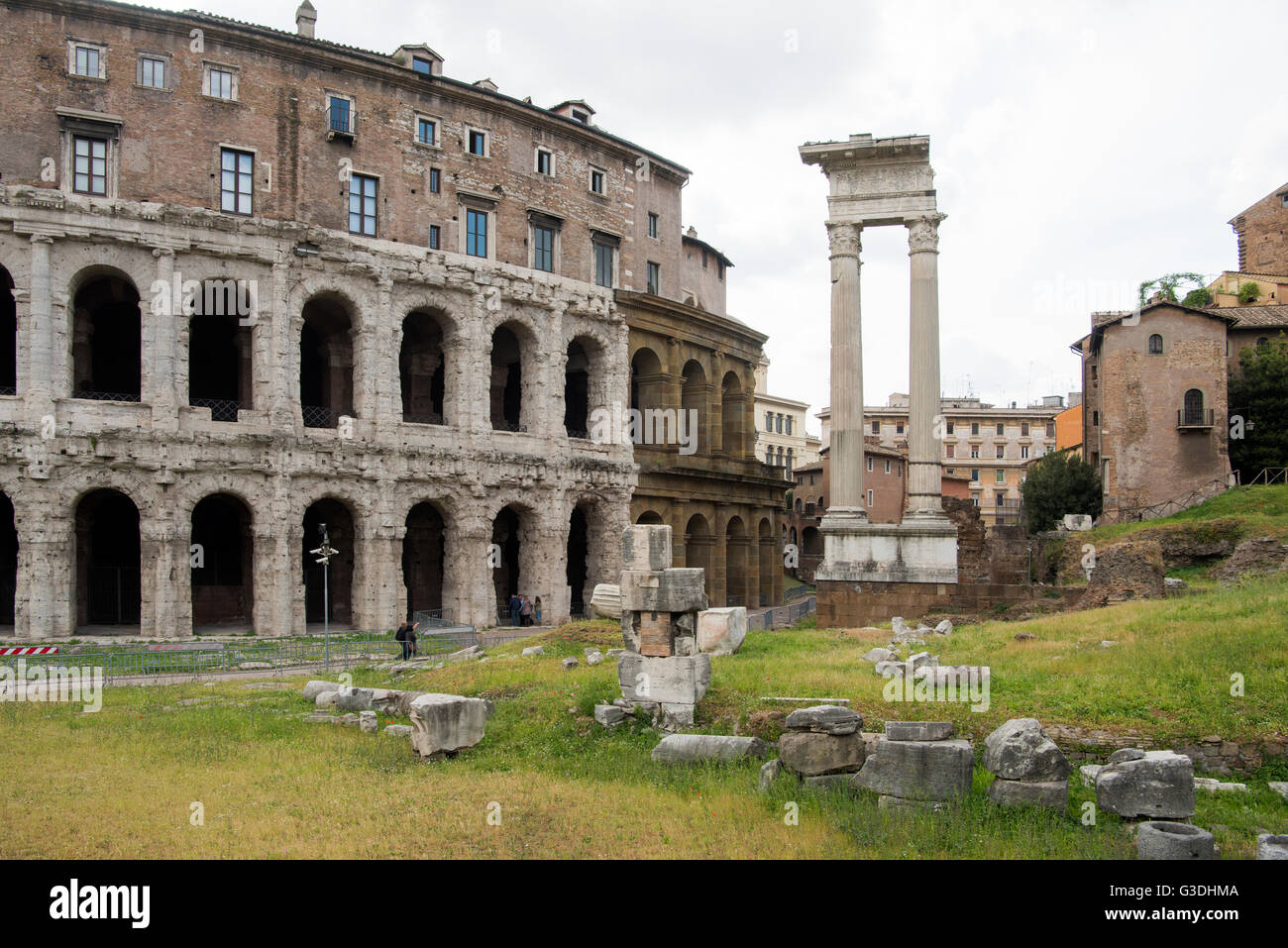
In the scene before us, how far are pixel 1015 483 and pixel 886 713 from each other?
273 feet

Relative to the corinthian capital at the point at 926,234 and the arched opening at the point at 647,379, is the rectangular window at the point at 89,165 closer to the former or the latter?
the arched opening at the point at 647,379

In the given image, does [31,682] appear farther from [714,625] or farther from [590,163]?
[590,163]

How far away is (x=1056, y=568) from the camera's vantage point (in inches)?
1492

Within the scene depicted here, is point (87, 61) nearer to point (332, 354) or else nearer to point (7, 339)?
point (7, 339)

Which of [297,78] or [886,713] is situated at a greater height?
[297,78]

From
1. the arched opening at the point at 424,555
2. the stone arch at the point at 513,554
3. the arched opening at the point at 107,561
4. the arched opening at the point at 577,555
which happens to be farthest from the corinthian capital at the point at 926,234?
the arched opening at the point at 107,561

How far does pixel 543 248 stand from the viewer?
38.8 m

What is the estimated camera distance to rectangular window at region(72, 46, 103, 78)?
30266 millimetres

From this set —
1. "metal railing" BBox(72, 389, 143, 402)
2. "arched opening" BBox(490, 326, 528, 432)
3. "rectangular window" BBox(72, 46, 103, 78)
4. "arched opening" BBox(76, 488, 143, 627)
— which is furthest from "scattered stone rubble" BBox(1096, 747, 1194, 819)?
"rectangular window" BBox(72, 46, 103, 78)

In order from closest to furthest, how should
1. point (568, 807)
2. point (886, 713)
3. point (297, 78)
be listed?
point (568, 807)
point (886, 713)
point (297, 78)

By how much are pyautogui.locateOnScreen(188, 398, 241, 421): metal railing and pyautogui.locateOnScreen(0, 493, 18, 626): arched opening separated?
6.24 metres

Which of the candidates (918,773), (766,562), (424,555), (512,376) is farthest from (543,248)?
(918,773)

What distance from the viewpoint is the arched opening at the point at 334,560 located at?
1367 inches
